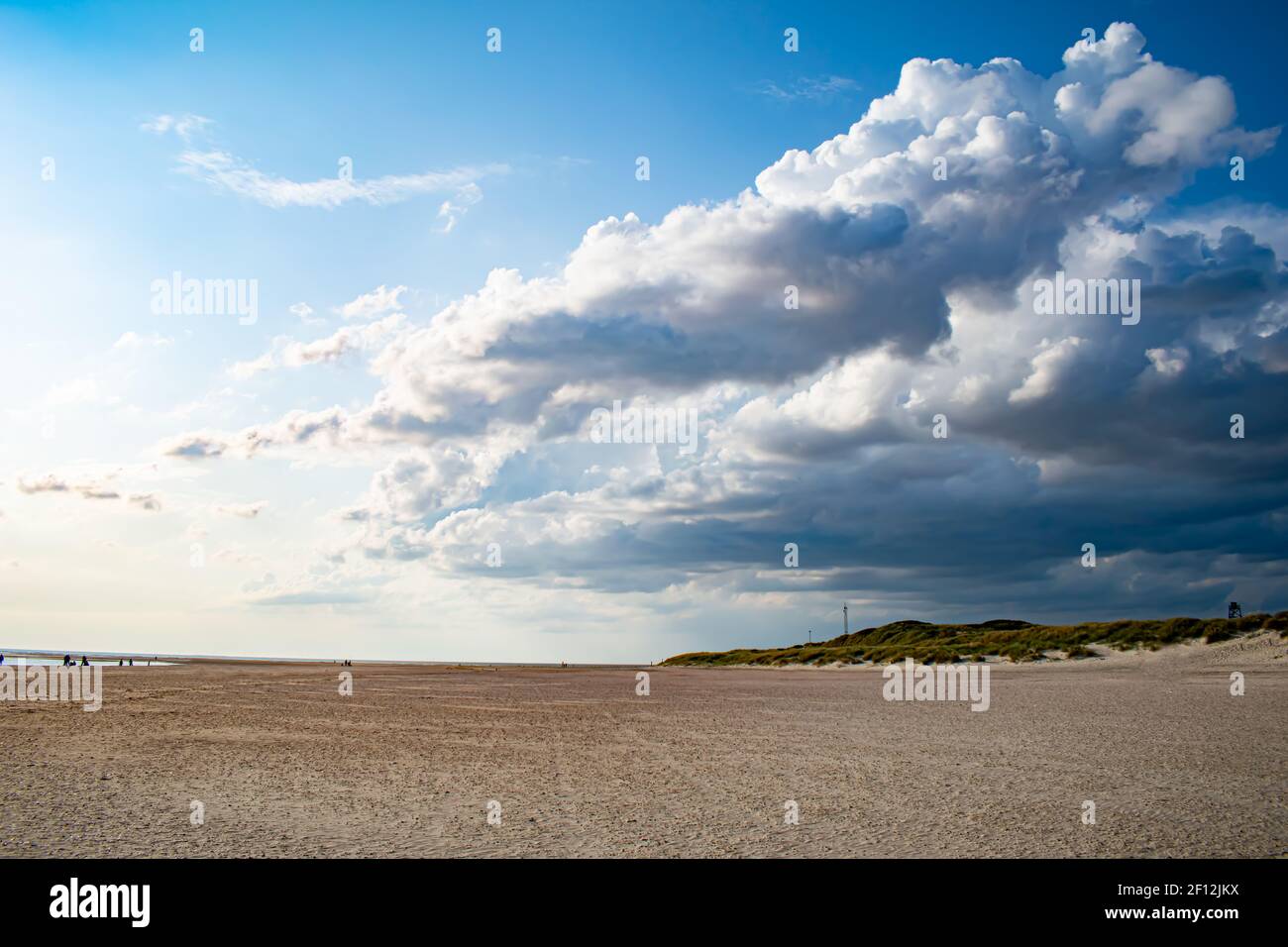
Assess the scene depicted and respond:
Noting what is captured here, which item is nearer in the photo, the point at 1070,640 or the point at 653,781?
the point at 653,781

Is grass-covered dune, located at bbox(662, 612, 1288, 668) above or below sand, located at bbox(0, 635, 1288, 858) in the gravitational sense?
below

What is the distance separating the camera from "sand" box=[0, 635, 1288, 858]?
Result: 37.4 ft

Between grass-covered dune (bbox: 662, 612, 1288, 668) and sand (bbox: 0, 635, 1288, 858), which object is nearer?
sand (bbox: 0, 635, 1288, 858)

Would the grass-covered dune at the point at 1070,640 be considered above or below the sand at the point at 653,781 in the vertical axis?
below

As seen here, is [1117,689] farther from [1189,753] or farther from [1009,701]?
[1189,753]

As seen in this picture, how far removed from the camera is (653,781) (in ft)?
53.0

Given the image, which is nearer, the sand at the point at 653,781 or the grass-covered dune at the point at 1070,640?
the sand at the point at 653,781

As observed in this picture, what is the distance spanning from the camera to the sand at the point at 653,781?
37.4 feet

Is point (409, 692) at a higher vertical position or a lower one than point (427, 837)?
lower

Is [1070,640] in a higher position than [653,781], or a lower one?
lower
